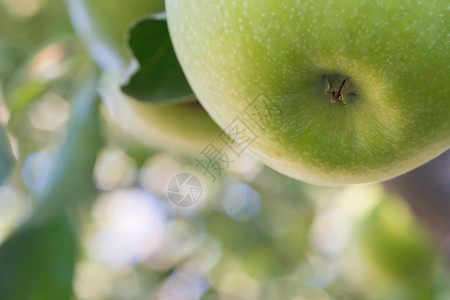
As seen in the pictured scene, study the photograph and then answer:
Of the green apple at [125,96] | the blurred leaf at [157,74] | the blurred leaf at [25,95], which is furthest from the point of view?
the blurred leaf at [25,95]

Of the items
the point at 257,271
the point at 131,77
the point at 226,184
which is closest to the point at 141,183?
the point at 226,184

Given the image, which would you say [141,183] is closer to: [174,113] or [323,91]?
[174,113]

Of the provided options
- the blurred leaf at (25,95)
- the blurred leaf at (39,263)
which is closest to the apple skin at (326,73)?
the blurred leaf at (39,263)

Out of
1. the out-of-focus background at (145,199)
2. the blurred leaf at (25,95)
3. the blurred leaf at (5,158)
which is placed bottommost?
the out-of-focus background at (145,199)

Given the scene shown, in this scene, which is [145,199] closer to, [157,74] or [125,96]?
[125,96]

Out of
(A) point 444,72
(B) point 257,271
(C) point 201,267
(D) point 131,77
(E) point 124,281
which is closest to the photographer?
(A) point 444,72

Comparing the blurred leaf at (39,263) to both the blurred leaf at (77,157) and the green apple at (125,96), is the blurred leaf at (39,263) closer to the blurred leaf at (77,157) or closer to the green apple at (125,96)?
the blurred leaf at (77,157)
